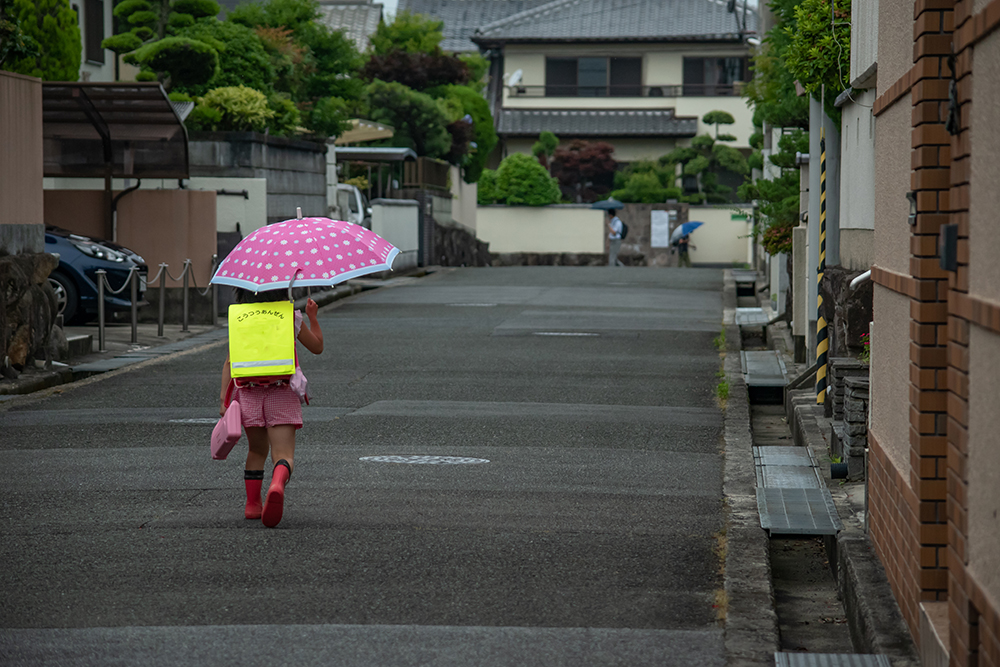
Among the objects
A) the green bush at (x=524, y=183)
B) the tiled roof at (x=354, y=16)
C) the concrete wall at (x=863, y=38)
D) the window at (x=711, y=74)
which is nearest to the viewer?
the concrete wall at (x=863, y=38)

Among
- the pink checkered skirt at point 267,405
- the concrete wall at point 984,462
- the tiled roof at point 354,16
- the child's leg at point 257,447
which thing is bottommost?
the child's leg at point 257,447

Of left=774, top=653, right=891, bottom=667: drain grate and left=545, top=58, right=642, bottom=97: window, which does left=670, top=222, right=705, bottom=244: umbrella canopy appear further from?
left=774, top=653, right=891, bottom=667: drain grate

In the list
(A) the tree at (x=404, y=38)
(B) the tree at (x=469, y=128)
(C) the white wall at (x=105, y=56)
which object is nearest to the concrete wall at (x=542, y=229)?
(B) the tree at (x=469, y=128)

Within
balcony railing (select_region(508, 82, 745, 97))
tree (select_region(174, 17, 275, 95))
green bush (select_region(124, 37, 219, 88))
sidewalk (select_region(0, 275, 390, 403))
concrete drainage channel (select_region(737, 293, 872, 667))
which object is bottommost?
concrete drainage channel (select_region(737, 293, 872, 667))

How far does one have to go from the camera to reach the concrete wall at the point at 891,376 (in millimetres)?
5172

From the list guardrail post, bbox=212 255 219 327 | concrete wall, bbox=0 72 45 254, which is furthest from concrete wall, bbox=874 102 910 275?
guardrail post, bbox=212 255 219 327

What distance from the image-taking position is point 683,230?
44312mm

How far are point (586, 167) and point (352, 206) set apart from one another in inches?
789

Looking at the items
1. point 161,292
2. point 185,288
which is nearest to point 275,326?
point 161,292

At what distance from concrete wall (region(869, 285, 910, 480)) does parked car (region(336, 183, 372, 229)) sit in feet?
71.3

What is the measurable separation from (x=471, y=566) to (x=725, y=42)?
148 ft

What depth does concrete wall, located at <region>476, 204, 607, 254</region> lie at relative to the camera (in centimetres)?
4538

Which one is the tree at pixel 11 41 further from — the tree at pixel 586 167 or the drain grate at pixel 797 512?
the tree at pixel 586 167

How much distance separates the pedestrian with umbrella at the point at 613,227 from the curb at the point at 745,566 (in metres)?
34.8
